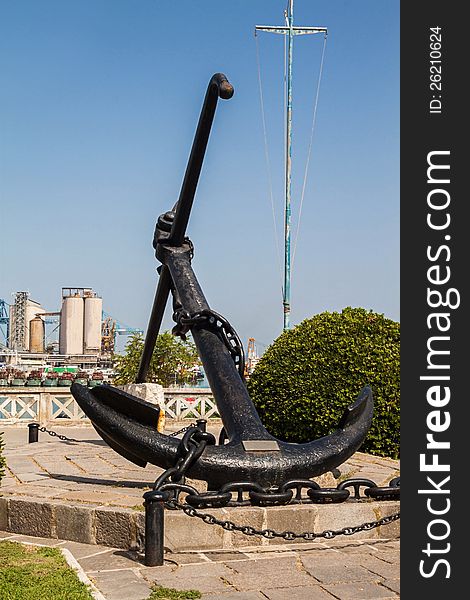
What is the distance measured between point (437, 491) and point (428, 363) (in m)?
0.58

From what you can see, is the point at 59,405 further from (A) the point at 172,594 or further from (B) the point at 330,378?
(A) the point at 172,594

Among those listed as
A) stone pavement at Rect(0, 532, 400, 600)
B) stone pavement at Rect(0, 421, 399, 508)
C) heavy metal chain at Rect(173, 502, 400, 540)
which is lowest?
stone pavement at Rect(0, 532, 400, 600)

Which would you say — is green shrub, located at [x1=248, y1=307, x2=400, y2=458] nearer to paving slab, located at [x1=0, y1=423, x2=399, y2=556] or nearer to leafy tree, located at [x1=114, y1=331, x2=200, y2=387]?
paving slab, located at [x1=0, y1=423, x2=399, y2=556]

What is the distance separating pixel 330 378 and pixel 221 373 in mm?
2731

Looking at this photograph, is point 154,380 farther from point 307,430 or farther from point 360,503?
point 360,503

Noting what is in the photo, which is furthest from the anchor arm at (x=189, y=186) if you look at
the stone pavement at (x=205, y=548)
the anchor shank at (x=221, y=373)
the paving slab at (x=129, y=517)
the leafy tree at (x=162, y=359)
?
the leafy tree at (x=162, y=359)

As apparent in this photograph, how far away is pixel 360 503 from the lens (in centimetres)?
492

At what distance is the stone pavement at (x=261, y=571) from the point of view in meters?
3.73

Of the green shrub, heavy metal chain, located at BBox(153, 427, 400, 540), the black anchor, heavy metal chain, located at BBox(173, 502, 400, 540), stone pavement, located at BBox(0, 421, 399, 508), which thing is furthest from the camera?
the green shrub

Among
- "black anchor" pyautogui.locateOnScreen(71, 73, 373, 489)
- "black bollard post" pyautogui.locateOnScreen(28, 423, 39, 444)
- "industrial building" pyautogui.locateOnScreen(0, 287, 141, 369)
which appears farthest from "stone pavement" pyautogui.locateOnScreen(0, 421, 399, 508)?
"industrial building" pyautogui.locateOnScreen(0, 287, 141, 369)

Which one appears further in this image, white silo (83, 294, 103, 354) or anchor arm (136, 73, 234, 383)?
white silo (83, 294, 103, 354)

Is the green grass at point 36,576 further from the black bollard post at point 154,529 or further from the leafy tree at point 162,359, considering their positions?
the leafy tree at point 162,359

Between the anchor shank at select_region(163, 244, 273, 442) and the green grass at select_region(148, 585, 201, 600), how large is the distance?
4.42ft

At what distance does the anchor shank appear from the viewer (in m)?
5.01
